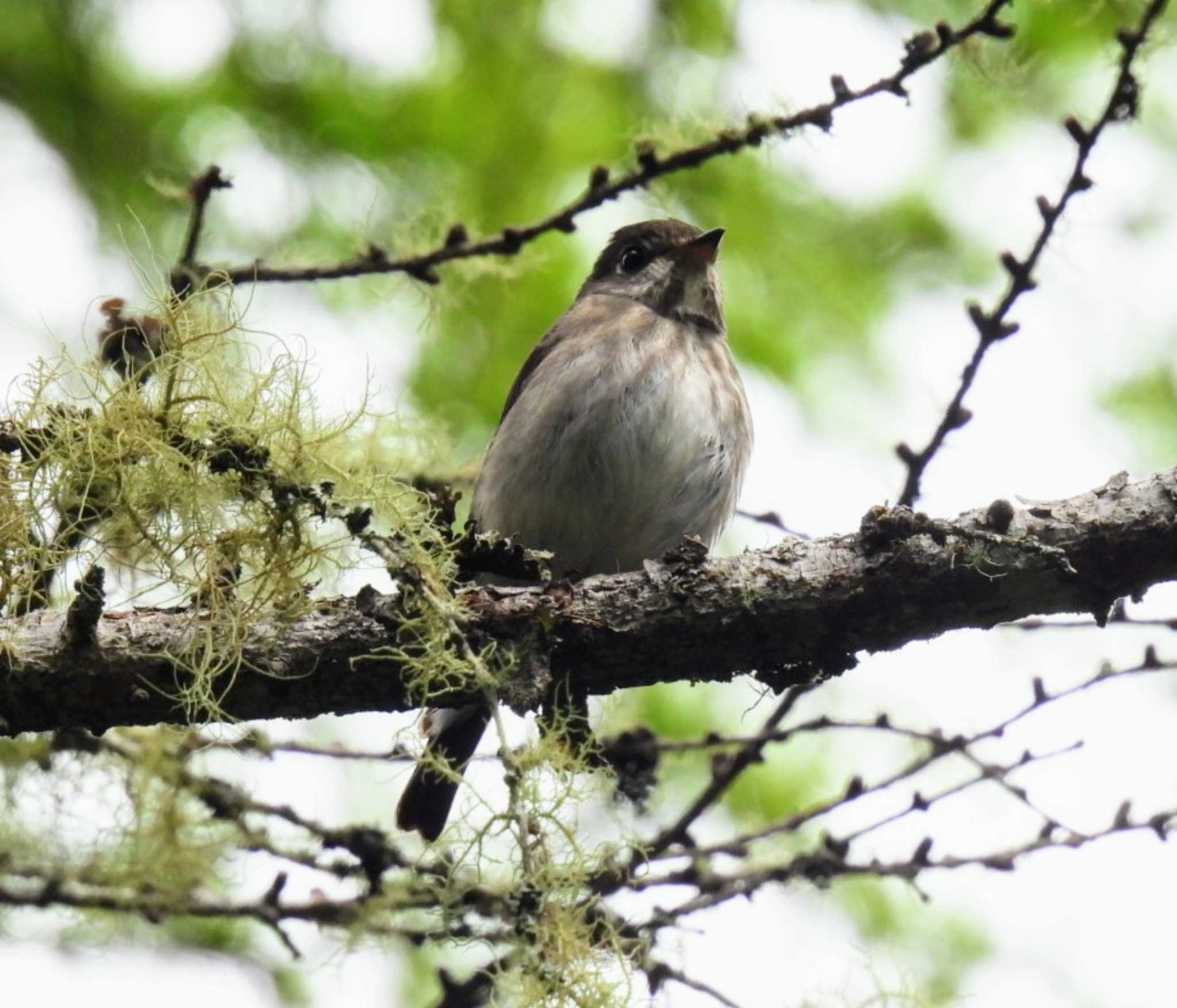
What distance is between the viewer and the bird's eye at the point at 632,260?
5.75 metres

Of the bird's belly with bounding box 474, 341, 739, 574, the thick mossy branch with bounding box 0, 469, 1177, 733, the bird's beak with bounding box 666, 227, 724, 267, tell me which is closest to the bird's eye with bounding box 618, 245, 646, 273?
the bird's beak with bounding box 666, 227, 724, 267

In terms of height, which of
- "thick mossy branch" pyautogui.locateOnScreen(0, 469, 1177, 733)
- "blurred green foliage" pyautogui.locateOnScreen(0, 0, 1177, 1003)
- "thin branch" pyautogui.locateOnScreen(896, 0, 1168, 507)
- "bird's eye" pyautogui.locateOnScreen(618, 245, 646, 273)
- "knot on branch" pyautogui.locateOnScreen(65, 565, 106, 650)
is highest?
"blurred green foliage" pyautogui.locateOnScreen(0, 0, 1177, 1003)

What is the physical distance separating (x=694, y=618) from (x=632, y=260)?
2.68 metres

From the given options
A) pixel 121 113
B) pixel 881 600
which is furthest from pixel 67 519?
pixel 121 113

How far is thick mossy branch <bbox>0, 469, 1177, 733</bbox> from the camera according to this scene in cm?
321

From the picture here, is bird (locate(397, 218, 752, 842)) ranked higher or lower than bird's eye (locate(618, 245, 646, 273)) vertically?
lower

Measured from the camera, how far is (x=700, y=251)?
5531 millimetres

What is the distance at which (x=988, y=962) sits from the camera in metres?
6.15

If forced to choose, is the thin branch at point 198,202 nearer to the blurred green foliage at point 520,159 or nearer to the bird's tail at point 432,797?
the bird's tail at point 432,797

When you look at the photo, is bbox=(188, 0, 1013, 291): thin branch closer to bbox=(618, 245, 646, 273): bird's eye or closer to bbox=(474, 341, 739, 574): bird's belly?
bbox=(474, 341, 739, 574): bird's belly

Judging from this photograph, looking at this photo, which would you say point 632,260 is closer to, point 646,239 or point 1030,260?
point 646,239

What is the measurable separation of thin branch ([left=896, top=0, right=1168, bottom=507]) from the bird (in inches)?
53.7

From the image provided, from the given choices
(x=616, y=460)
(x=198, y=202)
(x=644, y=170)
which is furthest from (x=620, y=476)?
(x=198, y=202)

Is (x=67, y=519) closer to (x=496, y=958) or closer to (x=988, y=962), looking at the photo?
(x=496, y=958)
